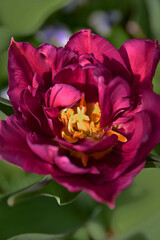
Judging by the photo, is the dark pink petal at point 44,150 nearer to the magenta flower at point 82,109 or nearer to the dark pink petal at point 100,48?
the magenta flower at point 82,109

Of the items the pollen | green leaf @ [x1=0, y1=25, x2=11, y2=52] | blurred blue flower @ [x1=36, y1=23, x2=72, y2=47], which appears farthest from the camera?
blurred blue flower @ [x1=36, y1=23, x2=72, y2=47]

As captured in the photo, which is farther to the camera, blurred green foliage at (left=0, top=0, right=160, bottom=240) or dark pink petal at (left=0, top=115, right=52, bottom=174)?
blurred green foliage at (left=0, top=0, right=160, bottom=240)

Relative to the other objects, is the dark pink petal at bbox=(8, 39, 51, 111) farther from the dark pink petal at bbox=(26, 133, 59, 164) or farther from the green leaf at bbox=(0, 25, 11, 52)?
the green leaf at bbox=(0, 25, 11, 52)

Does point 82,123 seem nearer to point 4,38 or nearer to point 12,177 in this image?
point 12,177

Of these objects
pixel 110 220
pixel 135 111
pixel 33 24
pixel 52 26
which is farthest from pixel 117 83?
pixel 52 26

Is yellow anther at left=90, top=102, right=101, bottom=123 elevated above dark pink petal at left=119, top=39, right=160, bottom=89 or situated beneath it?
situated beneath

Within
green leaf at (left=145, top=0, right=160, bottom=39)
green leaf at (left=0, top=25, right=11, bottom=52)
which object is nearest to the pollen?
green leaf at (left=0, top=25, right=11, bottom=52)

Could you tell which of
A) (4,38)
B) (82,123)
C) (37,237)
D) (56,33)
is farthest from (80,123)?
(56,33)

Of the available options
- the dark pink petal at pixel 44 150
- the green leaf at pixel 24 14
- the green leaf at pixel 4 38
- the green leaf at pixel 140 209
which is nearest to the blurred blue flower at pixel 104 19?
the green leaf at pixel 24 14
